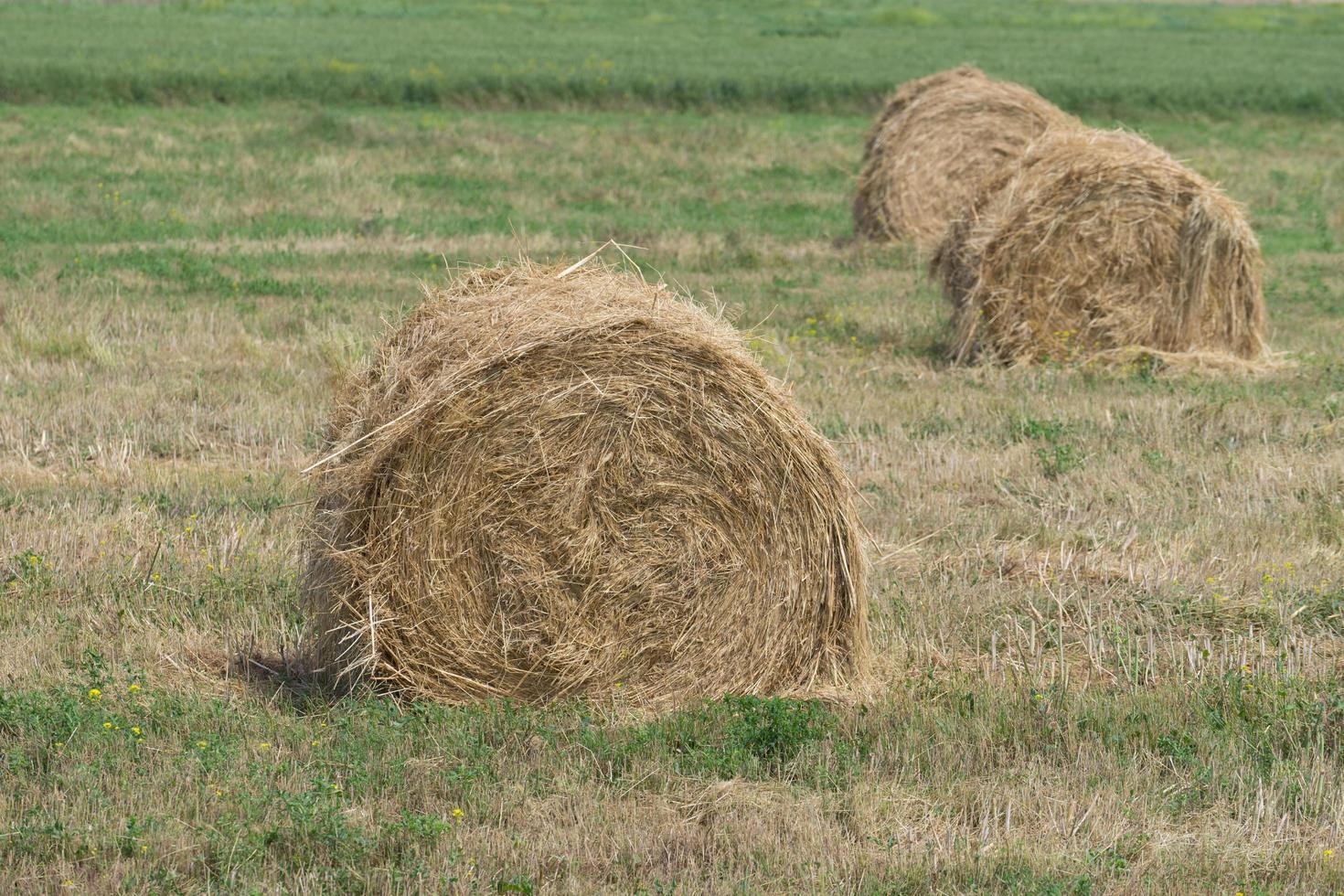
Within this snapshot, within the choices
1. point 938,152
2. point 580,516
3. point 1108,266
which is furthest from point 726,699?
point 938,152

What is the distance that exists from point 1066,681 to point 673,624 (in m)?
1.55

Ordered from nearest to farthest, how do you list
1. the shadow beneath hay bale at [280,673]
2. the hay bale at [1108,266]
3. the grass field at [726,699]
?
the grass field at [726,699]
the shadow beneath hay bale at [280,673]
the hay bale at [1108,266]

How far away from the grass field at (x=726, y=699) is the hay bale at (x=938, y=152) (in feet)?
2.60

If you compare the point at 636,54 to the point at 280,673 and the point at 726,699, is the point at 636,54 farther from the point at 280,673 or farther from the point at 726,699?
the point at 726,699

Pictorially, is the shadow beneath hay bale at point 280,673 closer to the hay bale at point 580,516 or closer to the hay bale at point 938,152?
the hay bale at point 580,516

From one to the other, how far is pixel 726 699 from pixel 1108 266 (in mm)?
7528

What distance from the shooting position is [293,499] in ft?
27.3

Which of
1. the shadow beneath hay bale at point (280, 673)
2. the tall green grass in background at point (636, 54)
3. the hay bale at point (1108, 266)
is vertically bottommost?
the shadow beneath hay bale at point (280, 673)

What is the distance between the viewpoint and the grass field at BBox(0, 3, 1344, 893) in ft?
15.7

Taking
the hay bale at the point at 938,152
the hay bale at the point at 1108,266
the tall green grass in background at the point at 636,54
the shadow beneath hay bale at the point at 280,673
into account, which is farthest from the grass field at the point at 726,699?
the tall green grass in background at the point at 636,54

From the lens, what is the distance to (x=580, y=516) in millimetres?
6172

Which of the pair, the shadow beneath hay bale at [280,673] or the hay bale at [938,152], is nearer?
the shadow beneath hay bale at [280,673]

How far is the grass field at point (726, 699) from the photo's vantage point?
4781 millimetres

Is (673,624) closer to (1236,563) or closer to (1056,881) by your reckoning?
(1056,881)
